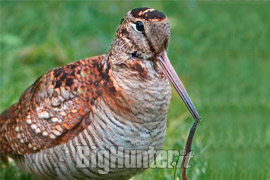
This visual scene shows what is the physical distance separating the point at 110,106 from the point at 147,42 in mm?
614

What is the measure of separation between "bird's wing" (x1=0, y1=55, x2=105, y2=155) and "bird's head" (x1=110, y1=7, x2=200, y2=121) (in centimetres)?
35

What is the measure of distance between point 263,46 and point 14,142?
511 cm

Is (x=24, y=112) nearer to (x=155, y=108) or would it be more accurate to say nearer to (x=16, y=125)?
(x=16, y=125)

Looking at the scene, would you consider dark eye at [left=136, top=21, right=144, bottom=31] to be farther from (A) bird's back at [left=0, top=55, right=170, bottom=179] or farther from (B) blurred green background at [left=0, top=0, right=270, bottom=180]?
(B) blurred green background at [left=0, top=0, right=270, bottom=180]

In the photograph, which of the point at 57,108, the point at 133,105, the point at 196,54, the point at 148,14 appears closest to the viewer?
the point at 148,14

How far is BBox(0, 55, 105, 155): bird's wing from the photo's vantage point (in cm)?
497

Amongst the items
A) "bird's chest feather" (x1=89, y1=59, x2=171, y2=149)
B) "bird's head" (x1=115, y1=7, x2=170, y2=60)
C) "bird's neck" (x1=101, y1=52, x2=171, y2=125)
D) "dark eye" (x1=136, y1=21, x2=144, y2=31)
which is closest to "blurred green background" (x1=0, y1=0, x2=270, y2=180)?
"bird's chest feather" (x1=89, y1=59, x2=171, y2=149)

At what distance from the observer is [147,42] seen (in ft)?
15.5

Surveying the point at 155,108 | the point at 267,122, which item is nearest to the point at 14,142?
the point at 155,108

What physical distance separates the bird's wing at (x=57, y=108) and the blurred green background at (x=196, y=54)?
2.74ft

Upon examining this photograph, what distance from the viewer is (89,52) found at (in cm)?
874

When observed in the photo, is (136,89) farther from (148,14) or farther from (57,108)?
(57,108)

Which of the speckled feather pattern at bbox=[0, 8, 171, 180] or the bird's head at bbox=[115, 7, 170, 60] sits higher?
the bird's head at bbox=[115, 7, 170, 60]

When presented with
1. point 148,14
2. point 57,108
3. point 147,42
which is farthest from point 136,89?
point 57,108
